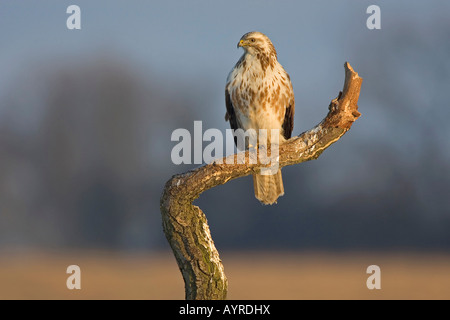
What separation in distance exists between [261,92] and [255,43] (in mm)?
691

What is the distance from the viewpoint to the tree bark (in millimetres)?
5023

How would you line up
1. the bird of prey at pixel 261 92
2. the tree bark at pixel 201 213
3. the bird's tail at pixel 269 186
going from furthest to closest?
the bird's tail at pixel 269 186
the bird of prey at pixel 261 92
the tree bark at pixel 201 213

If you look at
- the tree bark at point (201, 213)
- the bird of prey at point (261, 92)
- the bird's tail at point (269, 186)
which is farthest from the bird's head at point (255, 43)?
the tree bark at point (201, 213)

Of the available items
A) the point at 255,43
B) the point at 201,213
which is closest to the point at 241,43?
the point at 255,43

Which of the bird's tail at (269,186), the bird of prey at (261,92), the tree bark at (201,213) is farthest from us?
the bird's tail at (269,186)

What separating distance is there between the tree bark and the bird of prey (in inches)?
54.9

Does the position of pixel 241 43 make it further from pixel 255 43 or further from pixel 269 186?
pixel 269 186

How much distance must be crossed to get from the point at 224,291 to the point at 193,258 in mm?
481

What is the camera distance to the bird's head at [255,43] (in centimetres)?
653

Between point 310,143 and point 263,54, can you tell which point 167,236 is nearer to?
point 310,143

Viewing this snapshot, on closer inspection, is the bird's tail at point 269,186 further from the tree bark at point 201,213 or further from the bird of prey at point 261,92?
the tree bark at point 201,213

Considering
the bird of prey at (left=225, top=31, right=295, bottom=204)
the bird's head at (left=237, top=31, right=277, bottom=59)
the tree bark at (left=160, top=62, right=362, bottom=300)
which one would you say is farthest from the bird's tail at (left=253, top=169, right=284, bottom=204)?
the bird's head at (left=237, top=31, right=277, bottom=59)

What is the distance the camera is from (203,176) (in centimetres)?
509

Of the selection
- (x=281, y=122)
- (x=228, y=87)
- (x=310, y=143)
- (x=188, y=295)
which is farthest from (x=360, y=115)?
(x=188, y=295)
